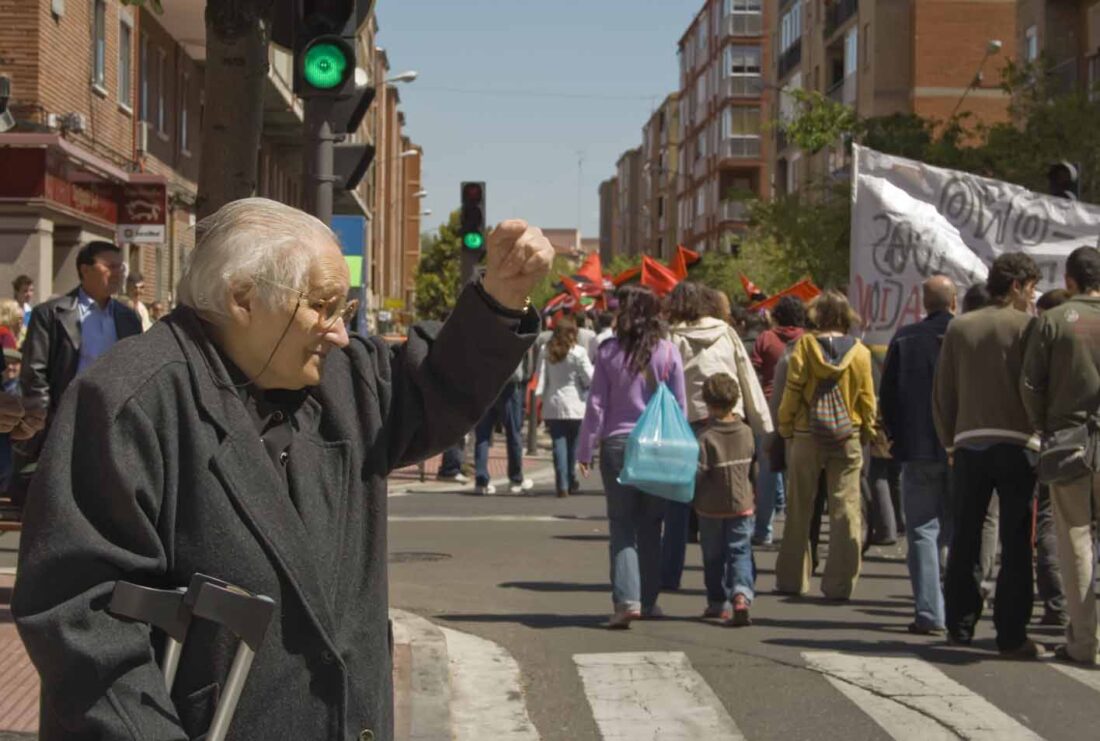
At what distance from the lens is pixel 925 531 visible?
10055 millimetres

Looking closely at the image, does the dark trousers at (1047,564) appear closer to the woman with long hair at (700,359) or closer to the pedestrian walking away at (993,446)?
the pedestrian walking away at (993,446)

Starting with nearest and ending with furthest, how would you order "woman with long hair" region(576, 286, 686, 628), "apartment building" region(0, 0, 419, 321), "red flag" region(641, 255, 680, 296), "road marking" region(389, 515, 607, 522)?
1. "woman with long hair" region(576, 286, 686, 628)
2. "road marking" region(389, 515, 607, 522)
3. "red flag" region(641, 255, 680, 296)
4. "apartment building" region(0, 0, 419, 321)

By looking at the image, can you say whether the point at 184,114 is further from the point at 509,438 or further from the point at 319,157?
the point at 319,157

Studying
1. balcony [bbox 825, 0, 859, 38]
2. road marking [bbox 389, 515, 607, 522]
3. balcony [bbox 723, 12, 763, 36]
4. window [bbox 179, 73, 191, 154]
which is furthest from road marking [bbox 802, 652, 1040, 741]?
balcony [bbox 723, 12, 763, 36]

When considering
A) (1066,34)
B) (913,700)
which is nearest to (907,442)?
(913,700)

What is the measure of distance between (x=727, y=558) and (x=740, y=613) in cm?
32

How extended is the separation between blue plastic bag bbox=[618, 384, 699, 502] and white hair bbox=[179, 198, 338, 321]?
6562 mm

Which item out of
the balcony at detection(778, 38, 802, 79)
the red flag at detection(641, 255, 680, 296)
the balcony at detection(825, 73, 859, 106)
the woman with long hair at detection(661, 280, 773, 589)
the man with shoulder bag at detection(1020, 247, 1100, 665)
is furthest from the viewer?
the balcony at detection(778, 38, 802, 79)

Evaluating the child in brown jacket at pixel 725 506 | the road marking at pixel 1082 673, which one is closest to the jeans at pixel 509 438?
the child in brown jacket at pixel 725 506

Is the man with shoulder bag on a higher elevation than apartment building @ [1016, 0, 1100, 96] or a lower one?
lower

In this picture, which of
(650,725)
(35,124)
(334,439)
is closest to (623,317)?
(650,725)

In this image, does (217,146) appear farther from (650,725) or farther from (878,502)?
(878,502)

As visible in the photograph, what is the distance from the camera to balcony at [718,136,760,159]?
93812mm

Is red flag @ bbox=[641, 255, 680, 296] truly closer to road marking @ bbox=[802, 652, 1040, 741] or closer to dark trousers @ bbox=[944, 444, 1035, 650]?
dark trousers @ bbox=[944, 444, 1035, 650]
